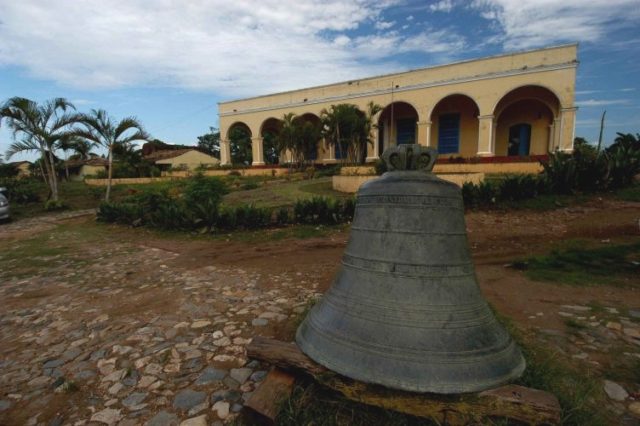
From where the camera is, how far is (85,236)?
25.8 feet

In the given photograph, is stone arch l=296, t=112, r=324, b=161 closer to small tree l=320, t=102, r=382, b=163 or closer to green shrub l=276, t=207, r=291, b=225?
small tree l=320, t=102, r=382, b=163

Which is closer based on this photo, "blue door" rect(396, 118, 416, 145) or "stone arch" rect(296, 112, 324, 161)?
"blue door" rect(396, 118, 416, 145)

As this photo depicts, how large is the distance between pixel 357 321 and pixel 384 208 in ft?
1.82

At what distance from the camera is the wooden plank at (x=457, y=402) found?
4.62 feet

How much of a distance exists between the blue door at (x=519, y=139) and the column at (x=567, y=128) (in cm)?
313

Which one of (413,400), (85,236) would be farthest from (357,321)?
(85,236)

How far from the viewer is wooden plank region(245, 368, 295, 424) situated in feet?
5.25

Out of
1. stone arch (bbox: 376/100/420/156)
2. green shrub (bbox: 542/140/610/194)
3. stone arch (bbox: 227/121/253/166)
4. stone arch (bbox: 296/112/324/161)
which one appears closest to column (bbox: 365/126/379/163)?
stone arch (bbox: 376/100/420/156)

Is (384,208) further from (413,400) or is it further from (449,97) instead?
(449,97)

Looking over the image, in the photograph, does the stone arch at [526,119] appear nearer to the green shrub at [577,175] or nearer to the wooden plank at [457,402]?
the green shrub at [577,175]

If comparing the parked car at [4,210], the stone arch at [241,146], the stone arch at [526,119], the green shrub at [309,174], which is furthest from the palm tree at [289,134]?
the stone arch at [241,146]

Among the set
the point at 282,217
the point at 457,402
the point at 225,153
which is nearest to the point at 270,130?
the point at 225,153

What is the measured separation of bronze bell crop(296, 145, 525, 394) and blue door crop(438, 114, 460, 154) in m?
19.3

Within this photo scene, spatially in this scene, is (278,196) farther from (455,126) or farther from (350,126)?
(455,126)
